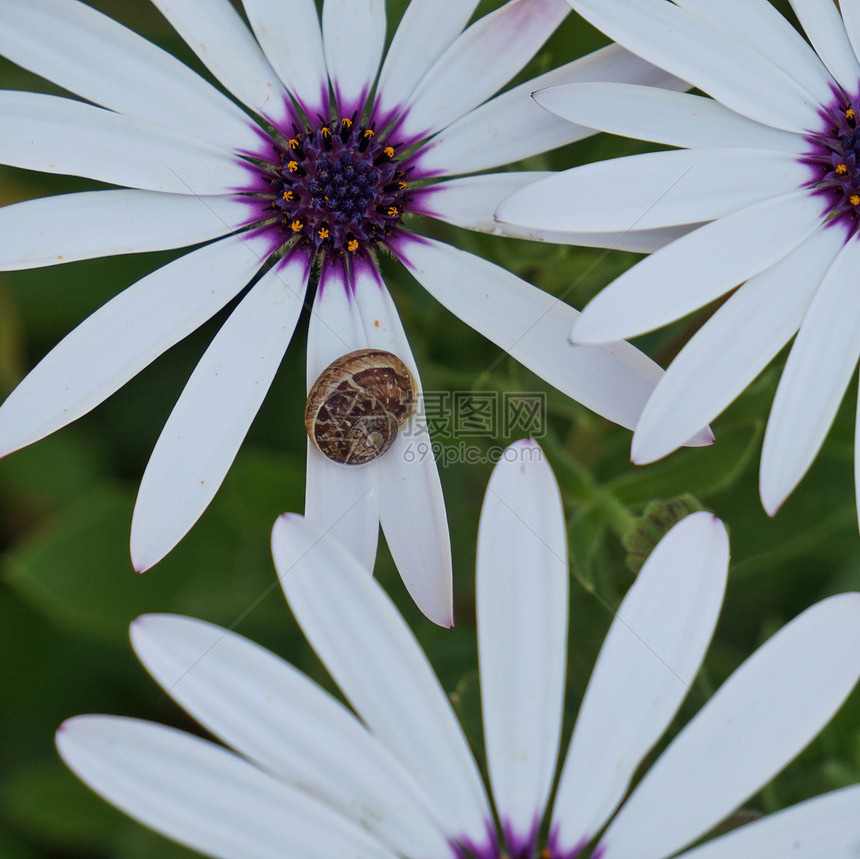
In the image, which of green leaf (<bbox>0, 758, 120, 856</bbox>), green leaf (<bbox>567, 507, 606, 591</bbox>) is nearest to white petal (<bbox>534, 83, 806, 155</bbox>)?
green leaf (<bbox>567, 507, 606, 591</bbox>)

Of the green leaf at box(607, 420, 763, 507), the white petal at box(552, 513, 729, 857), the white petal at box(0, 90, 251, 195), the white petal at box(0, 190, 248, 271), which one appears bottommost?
the white petal at box(552, 513, 729, 857)

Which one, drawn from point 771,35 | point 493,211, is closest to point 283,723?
point 493,211

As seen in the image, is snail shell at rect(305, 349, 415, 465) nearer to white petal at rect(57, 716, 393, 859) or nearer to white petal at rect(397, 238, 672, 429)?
white petal at rect(397, 238, 672, 429)

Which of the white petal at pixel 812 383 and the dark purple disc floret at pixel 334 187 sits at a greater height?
the dark purple disc floret at pixel 334 187

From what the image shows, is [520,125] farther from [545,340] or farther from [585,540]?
[585,540]

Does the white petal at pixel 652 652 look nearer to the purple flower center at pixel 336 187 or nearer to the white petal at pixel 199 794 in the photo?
the white petal at pixel 199 794

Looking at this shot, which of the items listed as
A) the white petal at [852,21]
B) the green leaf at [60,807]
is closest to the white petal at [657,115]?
the white petal at [852,21]

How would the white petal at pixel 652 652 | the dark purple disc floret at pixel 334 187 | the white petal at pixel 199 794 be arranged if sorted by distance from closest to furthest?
the white petal at pixel 199 794 → the white petal at pixel 652 652 → the dark purple disc floret at pixel 334 187
